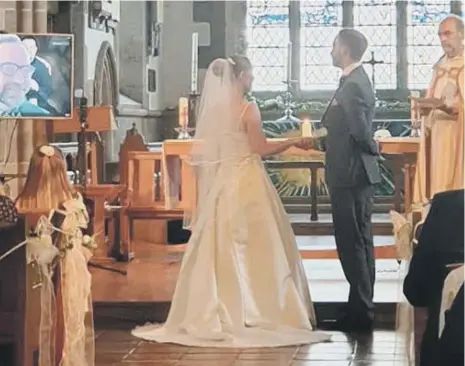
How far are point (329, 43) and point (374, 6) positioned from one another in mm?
671

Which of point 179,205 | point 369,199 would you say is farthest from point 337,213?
point 179,205

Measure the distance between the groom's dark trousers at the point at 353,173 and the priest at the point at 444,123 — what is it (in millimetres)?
353

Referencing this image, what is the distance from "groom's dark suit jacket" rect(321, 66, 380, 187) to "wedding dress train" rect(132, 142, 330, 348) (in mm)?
382

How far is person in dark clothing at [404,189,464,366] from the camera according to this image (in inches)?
135

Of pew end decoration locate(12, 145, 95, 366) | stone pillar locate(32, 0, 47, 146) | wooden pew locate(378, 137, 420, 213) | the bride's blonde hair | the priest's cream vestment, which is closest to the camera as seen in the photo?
pew end decoration locate(12, 145, 95, 366)

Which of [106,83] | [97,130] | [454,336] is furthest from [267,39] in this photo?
[454,336]

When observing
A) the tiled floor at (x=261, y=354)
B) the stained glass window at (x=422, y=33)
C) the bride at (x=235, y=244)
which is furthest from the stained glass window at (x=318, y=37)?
the tiled floor at (x=261, y=354)

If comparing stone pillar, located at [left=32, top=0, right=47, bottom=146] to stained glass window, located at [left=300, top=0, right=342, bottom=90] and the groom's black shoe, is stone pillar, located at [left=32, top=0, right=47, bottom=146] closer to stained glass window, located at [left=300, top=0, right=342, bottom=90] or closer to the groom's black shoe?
the groom's black shoe

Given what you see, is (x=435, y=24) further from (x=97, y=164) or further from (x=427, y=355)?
(x=427, y=355)

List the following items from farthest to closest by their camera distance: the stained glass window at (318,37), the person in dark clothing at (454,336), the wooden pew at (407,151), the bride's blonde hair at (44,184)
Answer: the stained glass window at (318,37) < the wooden pew at (407,151) < the bride's blonde hair at (44,184) < the person in dark clothing at (454,336)

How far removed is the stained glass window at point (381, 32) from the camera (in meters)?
12.7

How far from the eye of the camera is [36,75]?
17.4ft

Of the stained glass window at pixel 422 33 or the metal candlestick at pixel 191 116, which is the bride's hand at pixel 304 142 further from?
the stained glass window at pixel 422 33

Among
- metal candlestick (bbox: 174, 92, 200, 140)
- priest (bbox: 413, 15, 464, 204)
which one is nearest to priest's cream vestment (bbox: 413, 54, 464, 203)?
priest (bbox: 413, 15, 464, 204)
